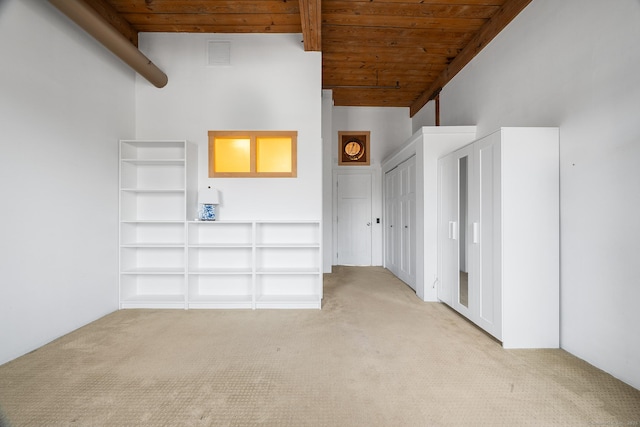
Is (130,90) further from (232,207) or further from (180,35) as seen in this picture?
(232,207)

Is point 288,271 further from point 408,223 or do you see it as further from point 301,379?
point 408,223

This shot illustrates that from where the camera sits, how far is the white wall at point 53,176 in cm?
220

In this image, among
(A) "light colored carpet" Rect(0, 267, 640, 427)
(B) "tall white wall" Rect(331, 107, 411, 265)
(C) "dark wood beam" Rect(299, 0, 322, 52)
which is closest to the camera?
(A) "light colored carpet" Rect(0, 267, 640, 427)

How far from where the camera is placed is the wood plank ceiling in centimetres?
312

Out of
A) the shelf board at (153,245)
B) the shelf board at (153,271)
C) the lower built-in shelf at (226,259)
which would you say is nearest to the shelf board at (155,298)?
the lower built-in shelf at (226,259)

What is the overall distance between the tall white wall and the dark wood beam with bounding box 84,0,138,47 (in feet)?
12.3

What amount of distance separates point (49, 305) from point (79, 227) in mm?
755

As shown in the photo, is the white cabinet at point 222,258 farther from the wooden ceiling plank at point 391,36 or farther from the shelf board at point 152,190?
the wooden ceiling plank at point 391,36

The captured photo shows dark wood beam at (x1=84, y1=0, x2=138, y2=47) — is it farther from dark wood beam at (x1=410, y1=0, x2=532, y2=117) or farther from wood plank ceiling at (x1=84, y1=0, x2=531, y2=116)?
dark wood beam at (x1=410, y1=0, x2=532, y2=117)

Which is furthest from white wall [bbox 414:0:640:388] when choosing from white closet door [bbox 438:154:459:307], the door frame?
the door frame

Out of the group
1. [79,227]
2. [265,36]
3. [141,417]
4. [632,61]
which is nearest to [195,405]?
[141,417]

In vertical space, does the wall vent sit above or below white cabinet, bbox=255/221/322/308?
above

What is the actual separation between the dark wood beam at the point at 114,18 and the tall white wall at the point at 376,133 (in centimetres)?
375

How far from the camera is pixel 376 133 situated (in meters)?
6.18
